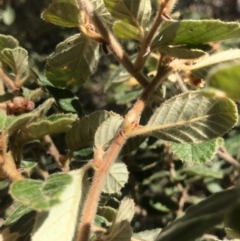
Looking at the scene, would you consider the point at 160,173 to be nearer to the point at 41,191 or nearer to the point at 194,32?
the point at 194,32

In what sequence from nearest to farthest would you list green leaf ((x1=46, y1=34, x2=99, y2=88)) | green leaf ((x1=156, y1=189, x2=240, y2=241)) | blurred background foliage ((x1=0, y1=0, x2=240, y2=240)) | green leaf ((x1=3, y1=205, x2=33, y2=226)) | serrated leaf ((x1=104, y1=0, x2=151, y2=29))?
1. green leaf ((x1=156, y1=189, x2=240, y2=241))
2. serrated leaf ((x1=104, y1=0, x2=151, y2=29))
3. green leaf ((x1=3, y1=205, x2=33, y2=226))
4. green leaf ((x1=46, y1=34, x2=99, y2=88))
5. blurred background foliage ((x1=0, y1=0, x2=240, y2=240))

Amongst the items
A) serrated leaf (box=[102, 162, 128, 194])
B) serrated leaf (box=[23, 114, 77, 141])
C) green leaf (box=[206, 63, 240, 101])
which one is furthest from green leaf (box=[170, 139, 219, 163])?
green leaf (box=[206, 63, 240, 101])

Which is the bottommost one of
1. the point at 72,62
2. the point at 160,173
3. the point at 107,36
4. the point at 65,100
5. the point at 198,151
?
the point at 160,173

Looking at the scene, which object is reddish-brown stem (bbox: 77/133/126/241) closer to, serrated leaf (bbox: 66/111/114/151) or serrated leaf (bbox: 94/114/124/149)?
serrated leaf (bbox: 94/114/124/149)

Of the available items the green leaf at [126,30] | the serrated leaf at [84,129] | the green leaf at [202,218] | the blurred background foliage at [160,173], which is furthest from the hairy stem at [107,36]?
the blurred background foliage at [160,173]

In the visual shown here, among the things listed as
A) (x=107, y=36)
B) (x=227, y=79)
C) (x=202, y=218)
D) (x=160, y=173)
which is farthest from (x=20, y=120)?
(x=160, y=173)

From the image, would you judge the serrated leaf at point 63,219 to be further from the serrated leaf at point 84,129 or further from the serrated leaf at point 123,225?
the serrated leaf at point 84,129

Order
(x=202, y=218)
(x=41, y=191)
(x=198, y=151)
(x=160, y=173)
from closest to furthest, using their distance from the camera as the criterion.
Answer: (x=202, y=218), (x=41, y=191), (x=198, y=151), (x=160, y=173)
